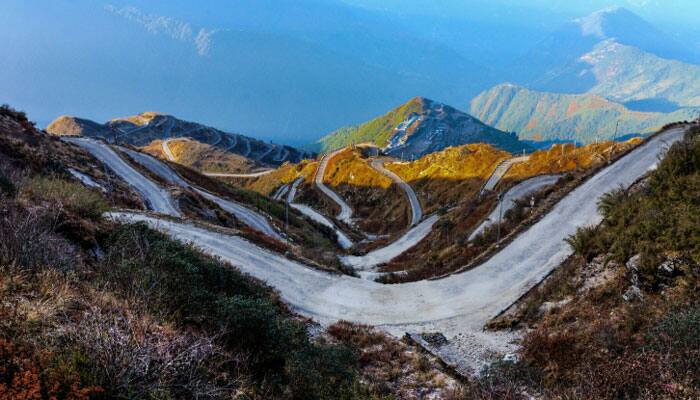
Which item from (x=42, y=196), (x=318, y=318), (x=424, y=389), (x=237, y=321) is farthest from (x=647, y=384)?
(x=42, y=196)

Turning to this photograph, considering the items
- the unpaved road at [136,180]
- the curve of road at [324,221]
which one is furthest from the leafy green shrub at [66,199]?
the curve of road at [324,221]

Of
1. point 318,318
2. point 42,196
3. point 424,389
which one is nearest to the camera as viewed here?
point 424,389

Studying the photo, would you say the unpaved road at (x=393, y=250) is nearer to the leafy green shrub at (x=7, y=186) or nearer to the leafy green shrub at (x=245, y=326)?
the leafy green shrub at (x=7, y=186)

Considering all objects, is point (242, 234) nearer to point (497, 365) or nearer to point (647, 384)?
point (497, 365)

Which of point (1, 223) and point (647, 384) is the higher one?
point (1, 223)

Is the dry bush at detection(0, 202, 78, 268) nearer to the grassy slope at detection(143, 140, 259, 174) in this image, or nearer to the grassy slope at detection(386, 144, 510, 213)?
the grassy slope at detection(386, 144, 510, 213)

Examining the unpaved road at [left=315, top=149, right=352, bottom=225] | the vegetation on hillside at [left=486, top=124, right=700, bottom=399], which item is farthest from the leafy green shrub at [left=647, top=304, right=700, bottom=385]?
the unpaved road at [left=315, top=149, right=352, bottom=225]

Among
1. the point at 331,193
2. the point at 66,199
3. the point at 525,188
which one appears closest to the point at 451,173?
the point at 525,188
